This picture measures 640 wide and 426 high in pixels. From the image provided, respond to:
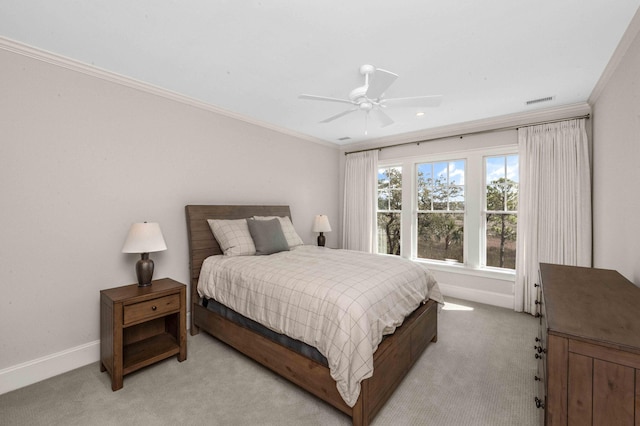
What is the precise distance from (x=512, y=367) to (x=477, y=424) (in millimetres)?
919

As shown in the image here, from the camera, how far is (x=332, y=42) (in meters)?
2.05

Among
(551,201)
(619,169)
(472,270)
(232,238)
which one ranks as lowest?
(472,270)

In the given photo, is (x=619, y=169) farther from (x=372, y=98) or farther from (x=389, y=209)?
(x=389, y=209)

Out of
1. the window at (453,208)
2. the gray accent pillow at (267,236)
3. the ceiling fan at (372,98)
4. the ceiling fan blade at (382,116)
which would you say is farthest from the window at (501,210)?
the gray accent pillow at (267,236)

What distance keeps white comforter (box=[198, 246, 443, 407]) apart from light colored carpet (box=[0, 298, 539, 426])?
18.7 inches

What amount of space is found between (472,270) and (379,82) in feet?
10.9

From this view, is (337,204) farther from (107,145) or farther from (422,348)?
(107,145)

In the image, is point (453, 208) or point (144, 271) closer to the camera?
point (144, 271)

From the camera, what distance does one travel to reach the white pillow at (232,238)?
3.10 metres

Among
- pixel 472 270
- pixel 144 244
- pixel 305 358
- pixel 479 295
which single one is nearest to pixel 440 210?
pixel 472 270

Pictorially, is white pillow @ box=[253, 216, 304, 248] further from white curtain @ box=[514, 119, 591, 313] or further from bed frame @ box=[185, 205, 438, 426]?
white curtain @ box=[514, 119, 591, 313]

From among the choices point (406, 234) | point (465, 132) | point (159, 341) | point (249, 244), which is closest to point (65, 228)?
point (159, 341)

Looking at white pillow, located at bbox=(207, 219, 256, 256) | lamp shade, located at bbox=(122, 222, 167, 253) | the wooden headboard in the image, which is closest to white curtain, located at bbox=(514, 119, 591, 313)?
white pillow, located at bbox=(207, 219, 256, 256)

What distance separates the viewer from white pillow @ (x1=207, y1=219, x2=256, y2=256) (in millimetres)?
3102
